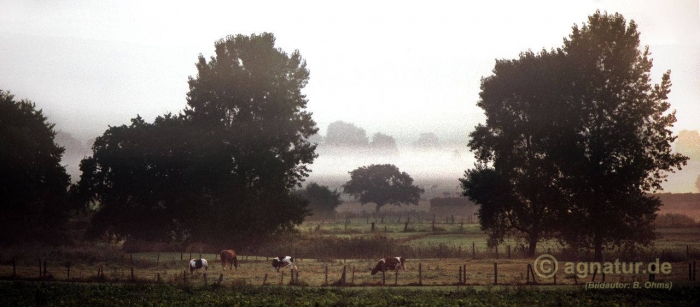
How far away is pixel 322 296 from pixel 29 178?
47.4m

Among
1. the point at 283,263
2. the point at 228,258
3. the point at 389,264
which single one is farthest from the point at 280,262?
the point at 389,264

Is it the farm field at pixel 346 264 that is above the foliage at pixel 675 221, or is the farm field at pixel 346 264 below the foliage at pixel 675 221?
below

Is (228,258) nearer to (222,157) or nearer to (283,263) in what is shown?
(283,263)

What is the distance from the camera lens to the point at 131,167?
7156 centimetres

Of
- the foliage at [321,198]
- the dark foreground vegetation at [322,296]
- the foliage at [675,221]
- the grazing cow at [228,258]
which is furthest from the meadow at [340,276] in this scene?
the foliage at [321,198]

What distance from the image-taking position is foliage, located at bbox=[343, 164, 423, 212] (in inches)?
6304

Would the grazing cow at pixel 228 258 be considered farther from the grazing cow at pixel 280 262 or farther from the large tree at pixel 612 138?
the large tree at pixel 612 138

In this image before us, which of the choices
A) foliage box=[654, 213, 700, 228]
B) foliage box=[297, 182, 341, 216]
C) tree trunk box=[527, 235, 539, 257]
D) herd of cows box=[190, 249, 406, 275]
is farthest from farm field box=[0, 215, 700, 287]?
foliage box=[297, 182, 341, 216]

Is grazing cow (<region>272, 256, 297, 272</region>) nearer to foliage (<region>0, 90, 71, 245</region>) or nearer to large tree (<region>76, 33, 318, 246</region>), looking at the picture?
large tree (<region>76, 33, 318, 246</region>)

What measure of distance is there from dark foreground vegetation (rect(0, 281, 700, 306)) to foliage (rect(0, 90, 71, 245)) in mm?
31956

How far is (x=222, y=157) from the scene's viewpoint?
68812mm

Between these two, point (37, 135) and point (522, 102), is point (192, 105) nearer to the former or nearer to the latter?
point (37, 135)

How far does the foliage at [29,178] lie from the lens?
6988 centimetres

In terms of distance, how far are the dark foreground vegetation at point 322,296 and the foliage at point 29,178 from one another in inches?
1258
